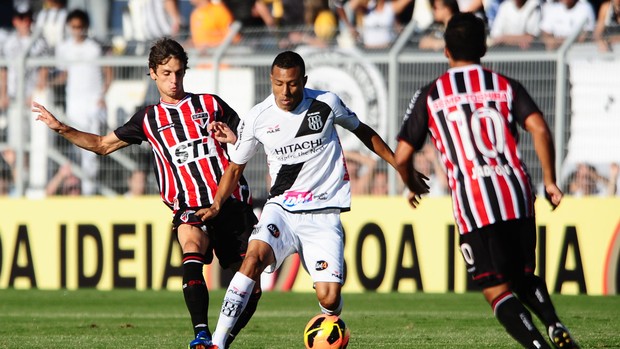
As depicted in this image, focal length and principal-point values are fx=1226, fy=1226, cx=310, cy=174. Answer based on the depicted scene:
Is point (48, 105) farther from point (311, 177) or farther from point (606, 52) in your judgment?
point (311, 177)

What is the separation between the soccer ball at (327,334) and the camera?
27.6 ft

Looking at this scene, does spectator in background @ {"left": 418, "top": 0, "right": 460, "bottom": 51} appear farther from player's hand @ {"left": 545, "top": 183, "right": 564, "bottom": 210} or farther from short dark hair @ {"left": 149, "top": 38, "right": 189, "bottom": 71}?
player's hand @ {"left": 545, "top": 183, "right": 564, "bottom": 210}

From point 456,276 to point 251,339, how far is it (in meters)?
5.35

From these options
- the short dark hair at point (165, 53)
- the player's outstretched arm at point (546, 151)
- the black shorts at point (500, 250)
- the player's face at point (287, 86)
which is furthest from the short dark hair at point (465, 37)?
the short dark hair at point (165, 53)

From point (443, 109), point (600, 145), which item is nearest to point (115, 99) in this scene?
point (600, 145)

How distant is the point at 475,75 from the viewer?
278 inches

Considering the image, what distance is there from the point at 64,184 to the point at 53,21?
11.4ft

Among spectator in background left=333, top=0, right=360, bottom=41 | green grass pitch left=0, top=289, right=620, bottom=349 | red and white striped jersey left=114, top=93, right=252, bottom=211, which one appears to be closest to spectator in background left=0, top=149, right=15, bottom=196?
green grass pitch left=0, top=289, right=620, bottom=349

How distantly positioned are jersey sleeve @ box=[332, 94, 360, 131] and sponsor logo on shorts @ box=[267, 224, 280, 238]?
89 centimetres

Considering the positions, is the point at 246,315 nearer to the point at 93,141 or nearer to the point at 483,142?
the point at 93,141

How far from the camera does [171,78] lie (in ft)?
29.6

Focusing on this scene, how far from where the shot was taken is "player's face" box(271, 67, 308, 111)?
826 cm

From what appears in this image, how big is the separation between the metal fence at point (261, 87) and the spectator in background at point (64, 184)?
0.24 ft

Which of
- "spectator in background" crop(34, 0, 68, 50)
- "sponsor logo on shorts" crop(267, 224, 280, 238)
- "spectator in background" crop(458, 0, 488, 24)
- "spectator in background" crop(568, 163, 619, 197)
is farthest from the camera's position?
"spectator in background" crop(34, 0, 68, 50)
